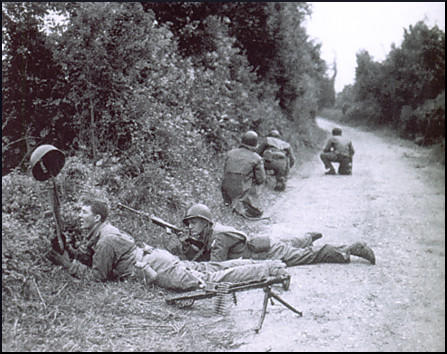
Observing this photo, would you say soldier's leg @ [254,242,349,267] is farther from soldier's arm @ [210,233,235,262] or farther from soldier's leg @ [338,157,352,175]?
soldier's leg @ [338,157,352,175]

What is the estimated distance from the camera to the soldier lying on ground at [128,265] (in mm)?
5023

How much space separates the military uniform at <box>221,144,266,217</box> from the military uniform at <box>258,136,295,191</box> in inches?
103

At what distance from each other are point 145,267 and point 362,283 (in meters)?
2.56

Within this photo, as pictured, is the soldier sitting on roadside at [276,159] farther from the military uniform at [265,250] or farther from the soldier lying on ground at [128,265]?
the soldier lying on ground at [128,265]

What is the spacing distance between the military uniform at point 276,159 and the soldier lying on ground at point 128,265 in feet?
22.1

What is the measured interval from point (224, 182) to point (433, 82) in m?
14.1

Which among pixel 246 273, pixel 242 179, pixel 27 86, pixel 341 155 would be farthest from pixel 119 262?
pixel 341 155

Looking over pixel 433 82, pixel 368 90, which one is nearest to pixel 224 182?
pixel 433 82

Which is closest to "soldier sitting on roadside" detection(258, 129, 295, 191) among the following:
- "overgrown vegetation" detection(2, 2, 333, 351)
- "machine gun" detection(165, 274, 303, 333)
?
"overgrown vegetation" detection(2, 2, 333, 351)

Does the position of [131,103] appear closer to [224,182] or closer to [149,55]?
[149,55]

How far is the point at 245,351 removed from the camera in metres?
4.04

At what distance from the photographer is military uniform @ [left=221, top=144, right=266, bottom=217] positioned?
30.0 ft

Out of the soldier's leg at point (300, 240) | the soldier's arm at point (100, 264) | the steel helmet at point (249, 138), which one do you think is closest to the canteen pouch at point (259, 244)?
the soldier's leg at point (300, 240)

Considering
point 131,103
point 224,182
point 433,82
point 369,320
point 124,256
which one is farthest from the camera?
point 433,82
